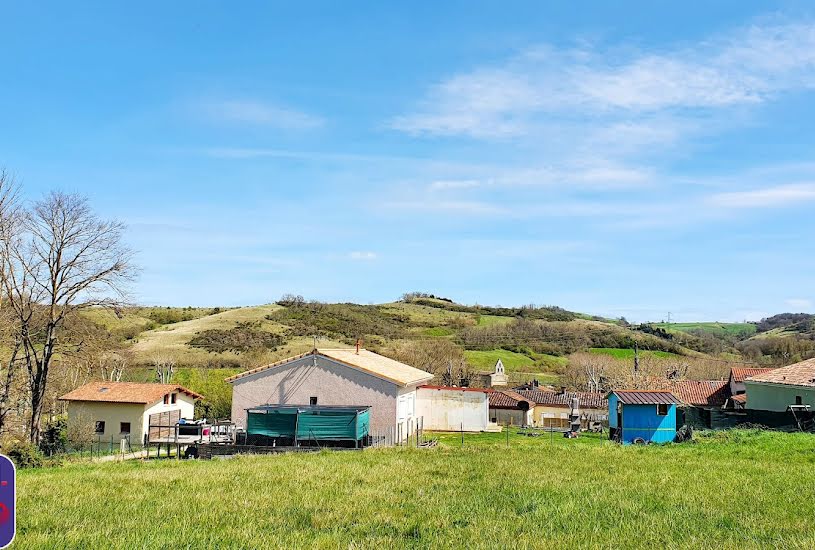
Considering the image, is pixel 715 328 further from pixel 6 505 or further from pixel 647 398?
pixel 6 505

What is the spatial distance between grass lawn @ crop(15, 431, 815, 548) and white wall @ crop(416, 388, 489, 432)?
22803 millimetres

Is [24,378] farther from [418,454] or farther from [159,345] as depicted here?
[159,345]

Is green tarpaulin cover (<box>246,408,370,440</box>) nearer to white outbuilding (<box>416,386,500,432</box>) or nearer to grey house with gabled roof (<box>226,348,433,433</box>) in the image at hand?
grey house with gabled roof (<box>226,348,433,433</box>)

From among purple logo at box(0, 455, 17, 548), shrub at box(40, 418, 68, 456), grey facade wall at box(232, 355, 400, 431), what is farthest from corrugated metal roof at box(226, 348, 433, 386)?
purple logo at box(0, 455, 17, 548)

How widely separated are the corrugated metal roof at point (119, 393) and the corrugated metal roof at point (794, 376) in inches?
1521

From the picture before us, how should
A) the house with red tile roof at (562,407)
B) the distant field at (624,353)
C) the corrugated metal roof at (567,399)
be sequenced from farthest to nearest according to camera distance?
the distant field at (624,353)
the corrugated metal roof at (567,399)
the house with red tile roof at (562,407)

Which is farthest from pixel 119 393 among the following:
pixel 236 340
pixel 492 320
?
pixel 492 320

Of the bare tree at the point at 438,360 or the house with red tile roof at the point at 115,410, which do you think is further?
the bare tree at the point at 438,360

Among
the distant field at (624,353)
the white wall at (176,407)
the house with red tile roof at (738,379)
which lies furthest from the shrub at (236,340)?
the house with red tile roof at (738,379)

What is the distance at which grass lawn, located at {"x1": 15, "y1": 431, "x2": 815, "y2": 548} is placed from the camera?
12.9 meters

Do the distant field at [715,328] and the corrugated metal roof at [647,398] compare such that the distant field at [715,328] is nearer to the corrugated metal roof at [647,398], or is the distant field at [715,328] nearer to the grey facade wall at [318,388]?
the corrugated metal roof at [647,398]

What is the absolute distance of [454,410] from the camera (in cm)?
5125

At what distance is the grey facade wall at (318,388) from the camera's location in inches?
1609

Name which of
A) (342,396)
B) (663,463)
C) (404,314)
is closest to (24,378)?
(342,396)
